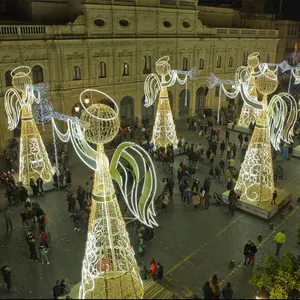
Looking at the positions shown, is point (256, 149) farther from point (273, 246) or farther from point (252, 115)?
point (252, 115)

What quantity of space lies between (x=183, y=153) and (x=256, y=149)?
8.93 metres

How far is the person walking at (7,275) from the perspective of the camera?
1112cm

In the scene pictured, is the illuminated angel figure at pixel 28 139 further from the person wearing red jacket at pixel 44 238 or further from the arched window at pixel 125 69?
the arched window at pixel 125 69

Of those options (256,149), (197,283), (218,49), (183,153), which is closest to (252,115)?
(183,153)

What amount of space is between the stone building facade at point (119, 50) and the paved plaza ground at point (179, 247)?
11.2m

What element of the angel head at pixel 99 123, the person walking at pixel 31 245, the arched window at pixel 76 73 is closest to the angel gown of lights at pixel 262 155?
the angel head at pixel 99 123

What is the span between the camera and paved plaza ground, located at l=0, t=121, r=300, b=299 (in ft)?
39.4

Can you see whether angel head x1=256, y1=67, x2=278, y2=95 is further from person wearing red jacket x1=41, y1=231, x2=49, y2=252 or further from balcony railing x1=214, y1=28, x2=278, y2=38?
balcony railing x1=214, y1=28, x2=278, y2=38

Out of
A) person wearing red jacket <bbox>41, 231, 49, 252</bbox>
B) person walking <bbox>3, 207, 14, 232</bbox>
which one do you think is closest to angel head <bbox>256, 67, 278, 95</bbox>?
person wearing red jacket <bbox>41, 231, 49, 252</bbox>

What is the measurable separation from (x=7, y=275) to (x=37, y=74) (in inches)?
693

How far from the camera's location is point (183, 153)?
24.8 m

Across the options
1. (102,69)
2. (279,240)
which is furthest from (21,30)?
(279,240)

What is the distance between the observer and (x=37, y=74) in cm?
2536

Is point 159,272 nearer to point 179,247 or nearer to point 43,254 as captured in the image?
point 179,247
